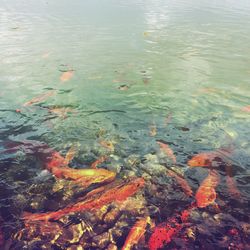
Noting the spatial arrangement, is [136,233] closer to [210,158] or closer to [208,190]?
[208,190]

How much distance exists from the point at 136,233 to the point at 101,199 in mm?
1082

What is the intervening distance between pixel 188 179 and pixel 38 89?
8.12 meters

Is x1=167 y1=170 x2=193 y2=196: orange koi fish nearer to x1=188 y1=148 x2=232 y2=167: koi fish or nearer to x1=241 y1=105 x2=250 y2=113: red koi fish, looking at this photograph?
x1=188 y1=148 x2=232 y2=167: koi fish

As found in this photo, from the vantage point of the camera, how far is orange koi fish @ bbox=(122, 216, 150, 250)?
5113 mm

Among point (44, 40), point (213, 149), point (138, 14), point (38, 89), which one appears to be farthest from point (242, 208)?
point (138, 14)

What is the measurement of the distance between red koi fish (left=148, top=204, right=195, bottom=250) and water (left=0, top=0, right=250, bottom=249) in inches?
4.4

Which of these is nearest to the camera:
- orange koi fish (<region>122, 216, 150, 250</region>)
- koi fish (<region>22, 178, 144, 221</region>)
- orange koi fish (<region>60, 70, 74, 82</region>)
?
orange koi fish (<region>122, 216, 150, 250</region>)

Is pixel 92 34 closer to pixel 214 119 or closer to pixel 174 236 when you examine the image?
pixel 214 119

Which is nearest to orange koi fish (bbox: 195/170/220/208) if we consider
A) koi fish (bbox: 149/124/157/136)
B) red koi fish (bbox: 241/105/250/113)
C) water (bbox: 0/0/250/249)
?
water (bbox: 0/0/250/249)

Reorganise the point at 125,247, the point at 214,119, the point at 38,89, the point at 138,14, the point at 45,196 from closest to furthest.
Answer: the point at 125,247, the point at 45,196, the point at 214,119, the point at 38,89, the point at 138,14

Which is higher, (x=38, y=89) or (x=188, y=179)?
(x=188, y=179)

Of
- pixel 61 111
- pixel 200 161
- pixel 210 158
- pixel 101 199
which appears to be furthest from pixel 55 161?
pixel 210 158

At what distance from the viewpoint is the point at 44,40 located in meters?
20.9

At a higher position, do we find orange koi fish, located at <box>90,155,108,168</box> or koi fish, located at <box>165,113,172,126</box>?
orange koi fish, located at <box>90,155,108,168</box>
